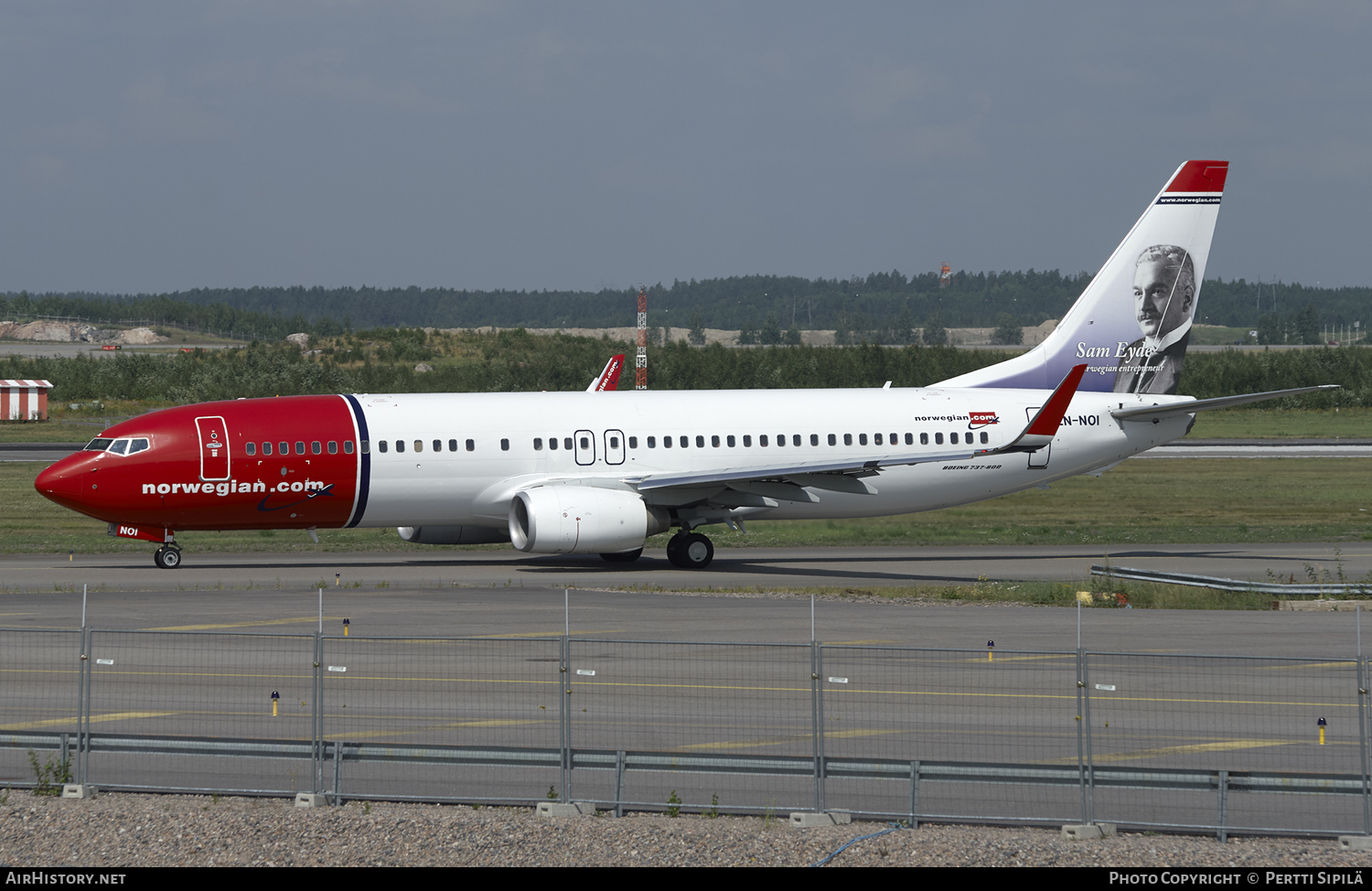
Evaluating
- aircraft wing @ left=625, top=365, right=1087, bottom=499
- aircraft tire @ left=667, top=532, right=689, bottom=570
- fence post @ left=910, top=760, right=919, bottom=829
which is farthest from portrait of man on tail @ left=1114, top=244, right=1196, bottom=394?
fence post @ left=910, top=760, right=919, bottom=829

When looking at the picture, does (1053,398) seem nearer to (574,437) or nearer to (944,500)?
(944,500)

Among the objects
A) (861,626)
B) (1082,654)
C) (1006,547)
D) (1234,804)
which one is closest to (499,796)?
(1082,654)

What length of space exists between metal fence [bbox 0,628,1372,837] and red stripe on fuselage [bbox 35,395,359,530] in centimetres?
1164

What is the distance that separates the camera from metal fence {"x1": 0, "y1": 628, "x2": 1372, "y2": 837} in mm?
13766

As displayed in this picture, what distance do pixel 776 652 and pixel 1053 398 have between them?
53.8 ft

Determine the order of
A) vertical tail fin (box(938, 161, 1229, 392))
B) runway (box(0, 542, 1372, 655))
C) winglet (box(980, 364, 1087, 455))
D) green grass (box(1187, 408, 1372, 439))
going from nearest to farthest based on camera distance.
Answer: runway (box(0, 542, 1372, 655)) < winglet (box(980, 364, 1087, 455)) < vertical tail fin (box(938, 161, 1229, 392)) < green grass (box(1187, 408, 1372, 439))

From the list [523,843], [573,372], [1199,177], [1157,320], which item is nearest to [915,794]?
[523,843]

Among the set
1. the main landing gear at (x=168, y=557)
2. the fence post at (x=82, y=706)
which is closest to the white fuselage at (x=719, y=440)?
the main landing gear at (x=168, y=557)

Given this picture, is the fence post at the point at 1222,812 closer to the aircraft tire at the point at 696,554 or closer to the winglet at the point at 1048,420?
the winglet at the point at 1048,420

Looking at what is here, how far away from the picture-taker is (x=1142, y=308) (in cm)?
4103

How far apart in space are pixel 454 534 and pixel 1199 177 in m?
22.8

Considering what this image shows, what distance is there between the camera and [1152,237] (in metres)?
40.8

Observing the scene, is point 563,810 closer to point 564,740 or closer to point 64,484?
point 564,740

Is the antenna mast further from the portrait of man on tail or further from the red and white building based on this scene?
the portrait of man on tail
